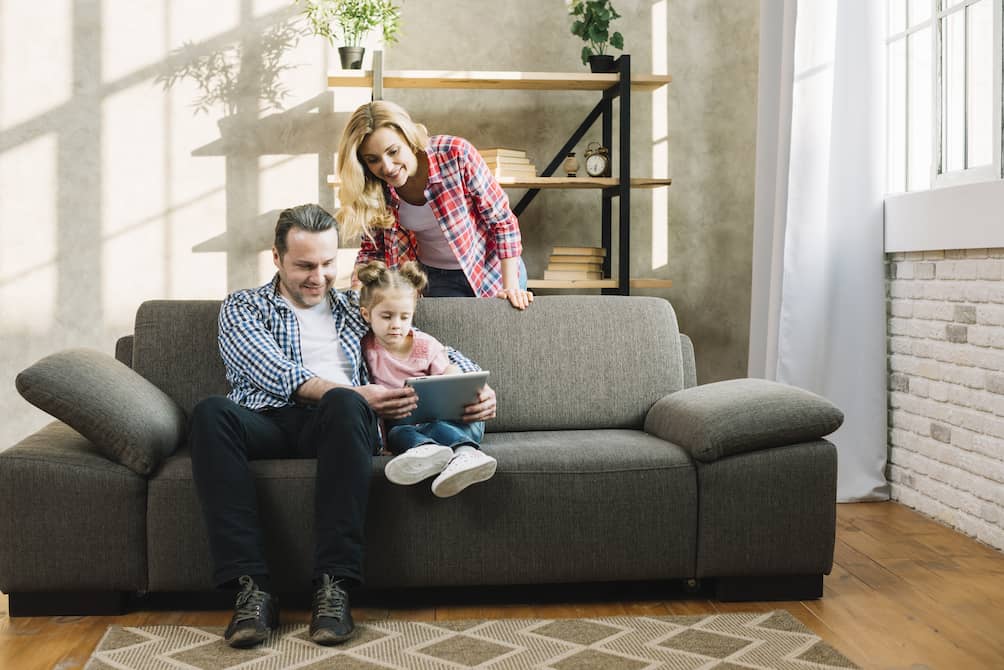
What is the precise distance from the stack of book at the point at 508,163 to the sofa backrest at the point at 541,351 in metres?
1.19

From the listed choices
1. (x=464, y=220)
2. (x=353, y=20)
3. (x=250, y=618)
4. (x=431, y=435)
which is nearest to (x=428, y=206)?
(x=464, y=220)

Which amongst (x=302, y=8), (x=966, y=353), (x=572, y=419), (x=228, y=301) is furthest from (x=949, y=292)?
(x=302, y=8)

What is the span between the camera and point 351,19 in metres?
4.08

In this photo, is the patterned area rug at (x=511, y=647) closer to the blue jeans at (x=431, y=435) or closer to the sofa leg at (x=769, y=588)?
the sofa leg at (x=769, y=588)

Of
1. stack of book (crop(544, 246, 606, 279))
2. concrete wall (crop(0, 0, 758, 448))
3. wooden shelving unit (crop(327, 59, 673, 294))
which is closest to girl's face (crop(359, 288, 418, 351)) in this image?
wooden shelving unit (crop(327, 59, 673, 294))

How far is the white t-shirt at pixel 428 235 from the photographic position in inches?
124

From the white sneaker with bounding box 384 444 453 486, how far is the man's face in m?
0.55

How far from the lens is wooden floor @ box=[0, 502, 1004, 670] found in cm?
205

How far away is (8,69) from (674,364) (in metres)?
3.18

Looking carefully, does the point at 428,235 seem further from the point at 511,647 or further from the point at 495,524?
the point at 511,647

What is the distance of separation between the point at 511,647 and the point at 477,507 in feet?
1.16

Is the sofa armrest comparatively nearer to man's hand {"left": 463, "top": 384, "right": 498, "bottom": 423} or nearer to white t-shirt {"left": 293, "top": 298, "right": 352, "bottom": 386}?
man's hand {"left": 463, "top": 384, "right": 498, "bottom": 423}

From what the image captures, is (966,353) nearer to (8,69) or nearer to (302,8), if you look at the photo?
(302,8)

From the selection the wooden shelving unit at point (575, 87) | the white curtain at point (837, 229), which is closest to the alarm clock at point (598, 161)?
the wooden shelving unit at point (575, 87)
